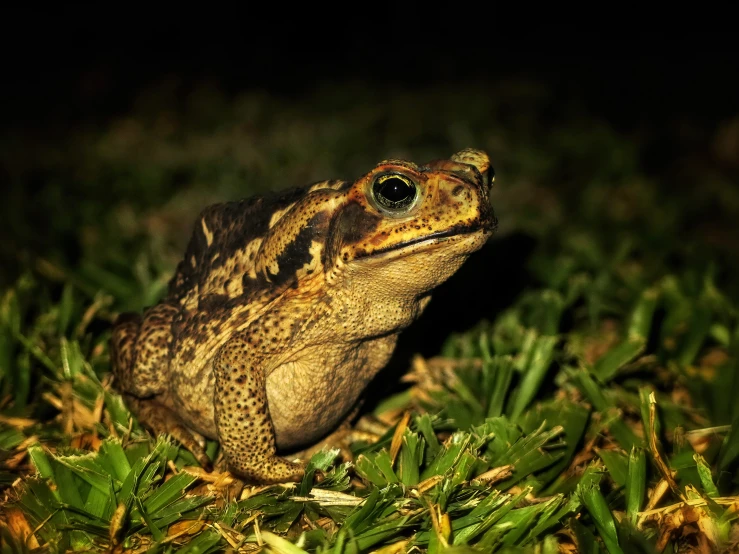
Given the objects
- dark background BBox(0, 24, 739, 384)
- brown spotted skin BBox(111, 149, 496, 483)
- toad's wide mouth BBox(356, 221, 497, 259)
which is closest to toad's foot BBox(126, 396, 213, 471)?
brown spotted skin BBox(111, 149, 496, 483)

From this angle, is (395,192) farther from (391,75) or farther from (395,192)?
(391,75)

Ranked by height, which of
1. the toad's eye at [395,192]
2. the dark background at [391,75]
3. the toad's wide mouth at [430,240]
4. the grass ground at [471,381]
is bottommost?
the grass ground at [471,381]

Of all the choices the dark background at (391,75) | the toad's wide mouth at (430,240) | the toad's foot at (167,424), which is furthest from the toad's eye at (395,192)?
the dark background at (391,75)

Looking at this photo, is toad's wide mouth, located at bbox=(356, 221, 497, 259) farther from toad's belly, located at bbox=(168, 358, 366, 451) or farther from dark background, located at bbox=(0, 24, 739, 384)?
dark background, located at bbox=(0, 24, 739, 384)

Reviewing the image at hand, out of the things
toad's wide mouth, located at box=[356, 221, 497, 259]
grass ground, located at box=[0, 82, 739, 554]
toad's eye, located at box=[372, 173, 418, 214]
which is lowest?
grass ground, located at box=[0, 82, 739, 554]

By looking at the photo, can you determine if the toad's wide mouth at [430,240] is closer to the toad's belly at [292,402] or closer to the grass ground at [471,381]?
the toad's belly at [292,402]

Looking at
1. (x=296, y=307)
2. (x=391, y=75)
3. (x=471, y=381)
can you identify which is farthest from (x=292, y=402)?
(x=391, y=75)

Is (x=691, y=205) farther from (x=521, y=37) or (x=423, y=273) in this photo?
(x=521, y=37)
